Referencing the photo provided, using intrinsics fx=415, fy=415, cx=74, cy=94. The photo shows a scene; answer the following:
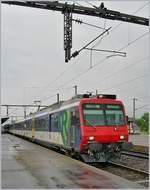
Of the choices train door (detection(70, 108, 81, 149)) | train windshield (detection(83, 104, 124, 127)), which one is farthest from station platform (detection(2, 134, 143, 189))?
train windshield (detection(83, 104, 124, 127))

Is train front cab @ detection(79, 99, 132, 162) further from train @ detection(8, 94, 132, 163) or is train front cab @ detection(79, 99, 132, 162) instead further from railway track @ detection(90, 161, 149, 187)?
railway track @ detection(90, 161, 149, 187)

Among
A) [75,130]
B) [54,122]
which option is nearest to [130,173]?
[75,130]

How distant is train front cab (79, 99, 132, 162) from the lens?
16109mm

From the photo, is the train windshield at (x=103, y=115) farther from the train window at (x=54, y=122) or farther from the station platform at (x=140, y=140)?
the station platform at (x=140, y=140)

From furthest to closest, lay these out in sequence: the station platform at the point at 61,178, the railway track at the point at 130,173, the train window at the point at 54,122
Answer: the train window at the point at 54,122 < the railway track at the point at 130,173 < the station platform at the point at 61,178

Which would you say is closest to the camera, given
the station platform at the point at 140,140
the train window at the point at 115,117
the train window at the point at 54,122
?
the train window at the point at 115,117

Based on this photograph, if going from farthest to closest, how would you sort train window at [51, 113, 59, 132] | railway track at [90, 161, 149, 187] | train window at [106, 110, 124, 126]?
train window at [51, 113, 59, 132] → train window at [106, 110, 124, 126] → railway track at [90, 161, 149, 187]

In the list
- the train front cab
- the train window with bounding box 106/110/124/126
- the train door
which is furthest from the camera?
the train window with bounding box 106/110/124/126

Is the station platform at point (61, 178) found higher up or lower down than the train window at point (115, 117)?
lower down

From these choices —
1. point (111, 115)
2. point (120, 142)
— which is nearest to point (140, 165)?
point (120, 142)

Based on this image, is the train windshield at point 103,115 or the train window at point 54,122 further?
the train window at point 54,122

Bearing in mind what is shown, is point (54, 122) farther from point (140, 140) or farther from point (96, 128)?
point (140, 140)

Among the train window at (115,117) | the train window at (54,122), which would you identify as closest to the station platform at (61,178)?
the train window at (115,117)

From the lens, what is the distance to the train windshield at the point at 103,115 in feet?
54.6
